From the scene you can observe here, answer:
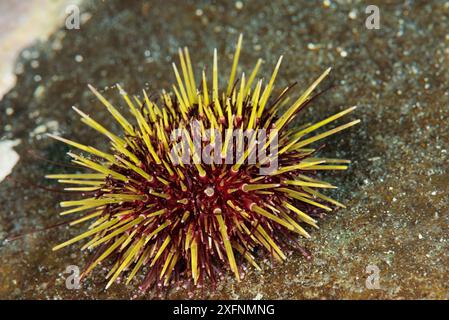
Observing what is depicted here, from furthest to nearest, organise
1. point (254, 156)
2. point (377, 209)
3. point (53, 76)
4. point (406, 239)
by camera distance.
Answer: point (53, 76) → point (377, 209) → point (406, 239) → point (254, 156)

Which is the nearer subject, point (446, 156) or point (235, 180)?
point (235, 180)

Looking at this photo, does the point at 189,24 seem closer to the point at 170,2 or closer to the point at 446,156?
the point at 170,2

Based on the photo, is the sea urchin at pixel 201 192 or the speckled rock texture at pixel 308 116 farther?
the speckled rock texture at pixel 308 116

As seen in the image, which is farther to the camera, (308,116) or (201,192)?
(308,116)

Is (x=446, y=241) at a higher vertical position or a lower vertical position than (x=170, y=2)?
lower

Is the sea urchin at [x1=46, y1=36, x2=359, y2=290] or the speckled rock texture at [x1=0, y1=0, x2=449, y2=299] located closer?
the sea urchin at [x1=46, y1=36, x2=359, y2=290]

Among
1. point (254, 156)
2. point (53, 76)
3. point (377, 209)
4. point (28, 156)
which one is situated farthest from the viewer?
point (53, 76)

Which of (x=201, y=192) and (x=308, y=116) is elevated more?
(x=308, y=116)
